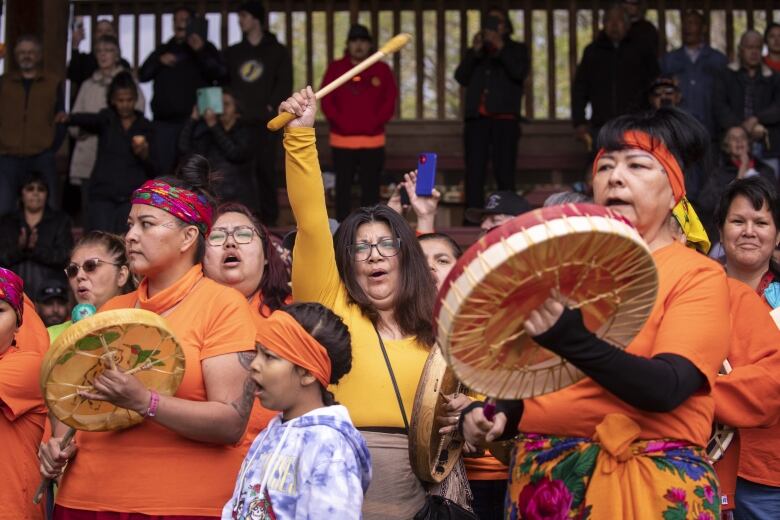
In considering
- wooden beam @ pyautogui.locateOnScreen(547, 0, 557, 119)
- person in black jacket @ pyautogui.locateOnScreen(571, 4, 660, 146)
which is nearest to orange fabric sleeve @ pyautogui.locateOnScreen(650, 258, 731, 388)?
person in black jacket @ pyautogui.locateOnScreen(571, 4, 660, 146)

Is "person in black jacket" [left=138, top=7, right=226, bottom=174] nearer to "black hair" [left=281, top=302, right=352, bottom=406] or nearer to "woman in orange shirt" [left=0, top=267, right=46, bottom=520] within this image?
"woman in orange shirt" [left=0, top=267, right=46, bottom=520]

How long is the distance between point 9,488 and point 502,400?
213 centimetres

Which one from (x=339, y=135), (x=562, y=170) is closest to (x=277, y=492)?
(x=339, y=135)

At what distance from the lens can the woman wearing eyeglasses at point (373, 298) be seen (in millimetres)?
4008

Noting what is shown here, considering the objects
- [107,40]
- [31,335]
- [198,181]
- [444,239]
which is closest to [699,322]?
[198,181]

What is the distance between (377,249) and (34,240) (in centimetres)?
548

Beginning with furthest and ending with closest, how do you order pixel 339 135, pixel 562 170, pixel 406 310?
pixel 562 170, pixel 339 135, pixel 406 310

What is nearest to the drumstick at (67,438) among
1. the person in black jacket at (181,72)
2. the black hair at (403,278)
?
the black hair at (403,278)

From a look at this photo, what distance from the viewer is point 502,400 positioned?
10.5 ft

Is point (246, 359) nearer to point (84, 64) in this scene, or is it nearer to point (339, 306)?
point (339, 306)

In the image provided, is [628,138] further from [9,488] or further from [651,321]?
[9,488]

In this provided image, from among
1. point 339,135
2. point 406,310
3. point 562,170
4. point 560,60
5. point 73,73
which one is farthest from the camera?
point 560,60

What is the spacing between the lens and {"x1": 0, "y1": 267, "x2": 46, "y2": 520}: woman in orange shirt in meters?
4.41

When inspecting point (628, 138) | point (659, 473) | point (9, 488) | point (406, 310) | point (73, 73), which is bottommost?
point (9, 488)
